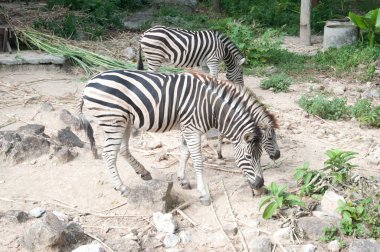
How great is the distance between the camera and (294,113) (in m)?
8.72

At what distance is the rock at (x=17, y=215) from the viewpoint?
16.9 feet

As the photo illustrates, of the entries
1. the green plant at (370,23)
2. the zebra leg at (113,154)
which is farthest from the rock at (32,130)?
the green plant at (370,23)

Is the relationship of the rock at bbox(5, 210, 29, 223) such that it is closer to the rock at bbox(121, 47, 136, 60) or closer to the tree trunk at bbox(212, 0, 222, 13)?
the rock at bbox(121, 47, 136, 60)

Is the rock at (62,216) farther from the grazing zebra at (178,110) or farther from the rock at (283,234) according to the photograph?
the rock at (283,234)

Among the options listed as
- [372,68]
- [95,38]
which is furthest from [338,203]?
[95,38]

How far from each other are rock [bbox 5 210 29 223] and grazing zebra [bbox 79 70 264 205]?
1007mm

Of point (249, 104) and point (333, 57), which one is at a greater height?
point (249, 104)

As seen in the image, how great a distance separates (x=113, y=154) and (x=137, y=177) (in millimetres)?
695

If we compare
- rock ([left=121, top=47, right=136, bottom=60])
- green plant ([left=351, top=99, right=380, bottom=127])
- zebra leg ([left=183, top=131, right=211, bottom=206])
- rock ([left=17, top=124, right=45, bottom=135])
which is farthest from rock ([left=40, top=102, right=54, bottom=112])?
green plant ([left=351, top=99, right=380, bottom=127])

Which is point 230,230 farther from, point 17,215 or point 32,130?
point 32,130

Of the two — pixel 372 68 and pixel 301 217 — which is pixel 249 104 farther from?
pixel 372 68

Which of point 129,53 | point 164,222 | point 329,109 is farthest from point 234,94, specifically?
point 129,53

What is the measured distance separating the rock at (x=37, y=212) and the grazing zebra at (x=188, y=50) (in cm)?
409

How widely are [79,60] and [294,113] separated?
4.44 metres
